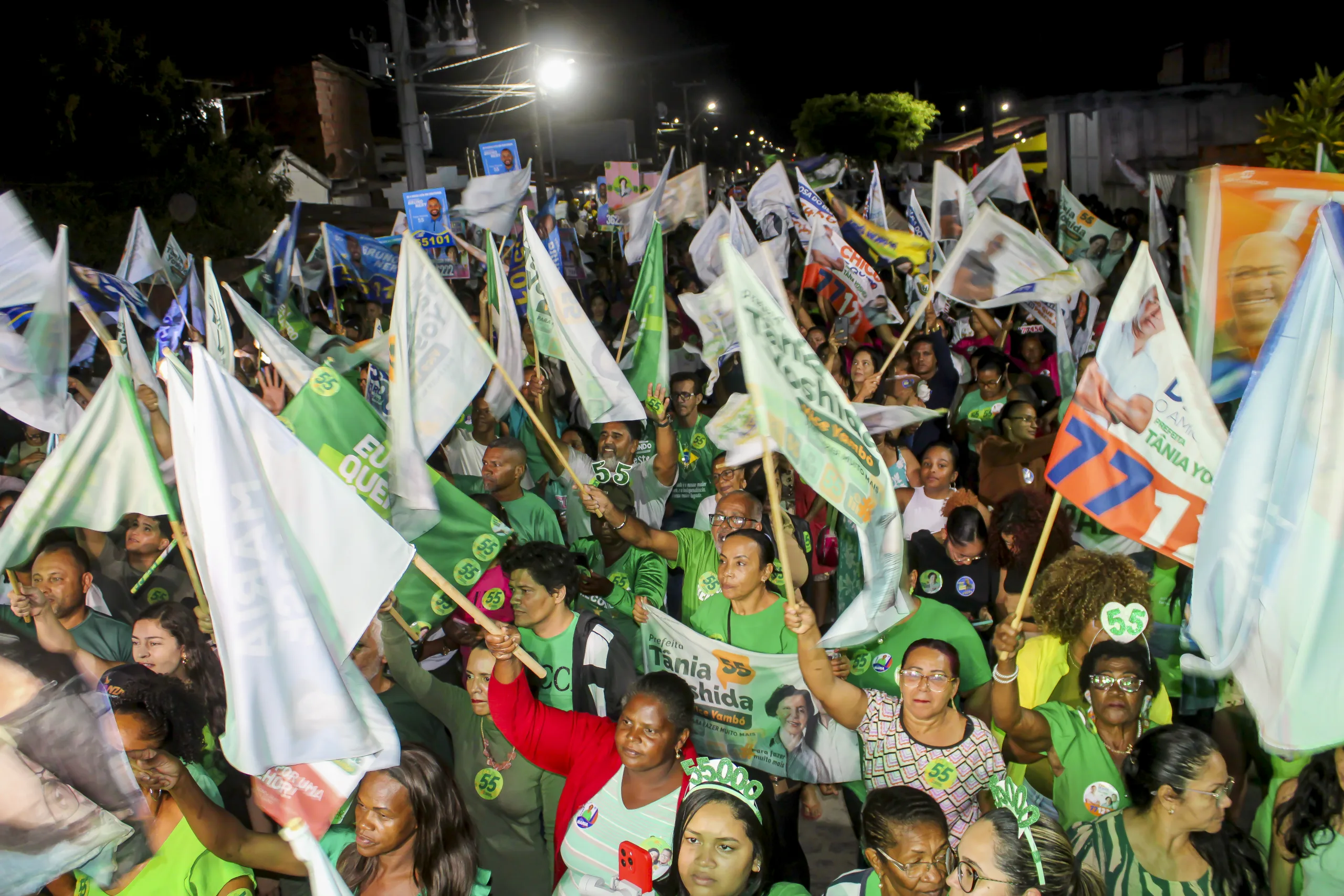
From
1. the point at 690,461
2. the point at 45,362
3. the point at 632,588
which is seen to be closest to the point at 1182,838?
the point at 632,588

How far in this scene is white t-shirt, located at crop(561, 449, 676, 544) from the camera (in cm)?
607

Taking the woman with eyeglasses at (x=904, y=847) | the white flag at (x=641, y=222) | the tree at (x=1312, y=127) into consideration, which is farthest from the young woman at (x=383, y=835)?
the tree at (x=1312, y=127)

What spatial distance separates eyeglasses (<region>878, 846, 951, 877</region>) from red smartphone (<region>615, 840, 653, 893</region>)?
71 centimetres

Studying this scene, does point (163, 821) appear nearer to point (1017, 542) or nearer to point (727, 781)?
point (727, 781)

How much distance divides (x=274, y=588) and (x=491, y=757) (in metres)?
1.15

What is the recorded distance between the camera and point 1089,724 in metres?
3.48

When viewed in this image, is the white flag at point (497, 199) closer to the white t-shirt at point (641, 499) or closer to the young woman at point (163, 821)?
the white t-shirt at point (641, 499)

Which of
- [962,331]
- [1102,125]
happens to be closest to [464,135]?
[1102,125]

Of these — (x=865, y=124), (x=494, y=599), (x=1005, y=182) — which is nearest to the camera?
(x=494, y=599)

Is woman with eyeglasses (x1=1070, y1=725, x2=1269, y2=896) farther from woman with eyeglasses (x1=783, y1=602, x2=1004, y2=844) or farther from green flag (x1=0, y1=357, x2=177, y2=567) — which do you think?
green flag (x1=0, y1=357, x2=177, y2=567)

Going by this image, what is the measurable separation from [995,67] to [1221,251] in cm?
3367

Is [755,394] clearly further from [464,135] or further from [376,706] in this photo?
[464,135]

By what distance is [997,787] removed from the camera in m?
2.86

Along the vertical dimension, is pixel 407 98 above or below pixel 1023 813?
above
